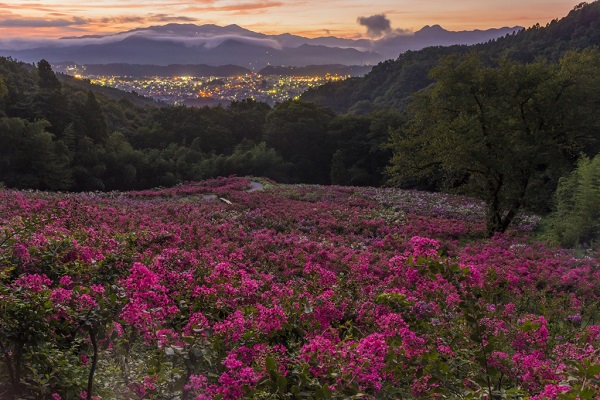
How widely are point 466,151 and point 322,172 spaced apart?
51.3 metres

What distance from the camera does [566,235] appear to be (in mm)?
20406

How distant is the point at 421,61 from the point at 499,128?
442 ft

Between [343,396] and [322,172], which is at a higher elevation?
[343,396]

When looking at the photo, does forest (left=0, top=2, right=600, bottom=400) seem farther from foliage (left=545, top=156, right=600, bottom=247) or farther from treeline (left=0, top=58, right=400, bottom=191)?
treeline (left=0, top=58, right=400, bottom=191)

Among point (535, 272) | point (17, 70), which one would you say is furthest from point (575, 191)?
point (17, 70)

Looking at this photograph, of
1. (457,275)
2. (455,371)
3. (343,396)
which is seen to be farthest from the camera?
(455,371)

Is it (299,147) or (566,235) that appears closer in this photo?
(566,235)

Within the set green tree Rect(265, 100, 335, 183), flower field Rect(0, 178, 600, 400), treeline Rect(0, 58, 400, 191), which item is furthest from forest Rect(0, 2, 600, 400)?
green tree Rect(265, 100, 335, 183)

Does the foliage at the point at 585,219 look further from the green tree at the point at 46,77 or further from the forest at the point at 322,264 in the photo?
the green tree at the point at 46,77

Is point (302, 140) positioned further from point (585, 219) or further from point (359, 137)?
point (585, 219)

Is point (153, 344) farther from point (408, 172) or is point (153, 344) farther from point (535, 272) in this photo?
point (408, 172)

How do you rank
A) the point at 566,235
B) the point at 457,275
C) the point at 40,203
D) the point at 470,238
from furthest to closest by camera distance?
1. the point at 470,238
2. the point at 566,235
3. the point at 40,203
4. the point at 457,275

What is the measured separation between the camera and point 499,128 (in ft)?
71.7

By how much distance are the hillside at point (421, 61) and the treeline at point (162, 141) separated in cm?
4774
